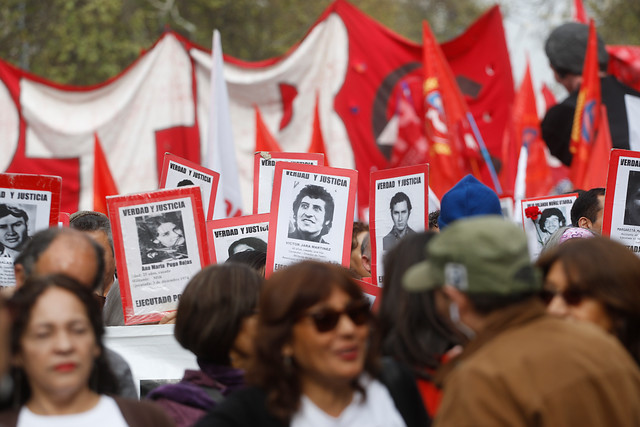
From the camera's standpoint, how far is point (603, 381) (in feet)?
8.52

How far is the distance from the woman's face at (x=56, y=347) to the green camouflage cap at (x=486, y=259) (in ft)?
3.56

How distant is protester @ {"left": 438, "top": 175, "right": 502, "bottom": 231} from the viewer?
4941mm

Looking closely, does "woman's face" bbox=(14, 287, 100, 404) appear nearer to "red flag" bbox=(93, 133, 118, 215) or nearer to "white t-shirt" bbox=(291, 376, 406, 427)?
"white t-shirt" bbox=(291, 376, 406, 427)

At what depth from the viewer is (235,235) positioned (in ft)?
17.9

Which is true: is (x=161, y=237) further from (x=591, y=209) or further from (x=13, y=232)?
(x=591, y=209)

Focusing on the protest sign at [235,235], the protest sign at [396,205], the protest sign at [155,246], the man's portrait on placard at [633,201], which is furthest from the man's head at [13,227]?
the man's portrait on placard at [633,201]

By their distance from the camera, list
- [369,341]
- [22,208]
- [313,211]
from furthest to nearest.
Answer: [313,211] → [22,208] → [369,341]

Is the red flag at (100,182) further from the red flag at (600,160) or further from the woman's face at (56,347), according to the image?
the woman's face at (56,347)

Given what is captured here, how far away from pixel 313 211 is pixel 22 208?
1.43 meters

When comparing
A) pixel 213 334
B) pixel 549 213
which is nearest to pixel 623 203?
pixel 549 213

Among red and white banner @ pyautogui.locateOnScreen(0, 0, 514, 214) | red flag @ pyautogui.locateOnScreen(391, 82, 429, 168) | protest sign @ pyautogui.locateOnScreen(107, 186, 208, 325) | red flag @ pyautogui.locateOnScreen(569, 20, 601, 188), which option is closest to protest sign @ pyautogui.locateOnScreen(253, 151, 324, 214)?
protest sign @ pyautogui.locateOnScreen(107, 186, 208, 325)

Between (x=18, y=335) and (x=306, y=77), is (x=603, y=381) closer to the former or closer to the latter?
(x=18, y=335)

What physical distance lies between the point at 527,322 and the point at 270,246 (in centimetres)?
259

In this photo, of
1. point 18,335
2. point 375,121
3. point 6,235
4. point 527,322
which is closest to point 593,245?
point 527,322
